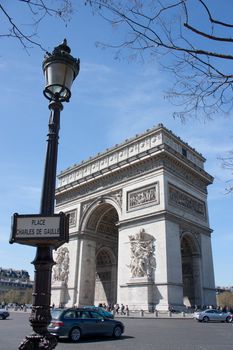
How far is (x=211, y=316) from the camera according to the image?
2500 centimetres

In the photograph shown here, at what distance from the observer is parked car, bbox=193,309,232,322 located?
24180 mm

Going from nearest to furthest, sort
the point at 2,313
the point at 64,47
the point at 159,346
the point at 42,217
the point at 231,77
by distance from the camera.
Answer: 1. the point at 42,217
2. the point at 64,47
3. the point at 231,77
4. the point at 159,346
5. the point at 2,313

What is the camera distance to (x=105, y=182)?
3688 cm

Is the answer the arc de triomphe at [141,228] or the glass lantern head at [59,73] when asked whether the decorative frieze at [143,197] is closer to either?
the arc de triomphe at [141,228]

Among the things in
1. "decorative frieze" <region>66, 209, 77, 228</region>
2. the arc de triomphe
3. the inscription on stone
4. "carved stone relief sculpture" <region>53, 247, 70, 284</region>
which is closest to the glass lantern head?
the arc de triomphe

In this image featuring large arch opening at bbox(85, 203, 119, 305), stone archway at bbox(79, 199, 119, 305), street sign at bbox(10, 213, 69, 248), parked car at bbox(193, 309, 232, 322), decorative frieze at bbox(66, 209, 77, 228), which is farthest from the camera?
decorative frieze at bbox(66, 209, 77, 228)

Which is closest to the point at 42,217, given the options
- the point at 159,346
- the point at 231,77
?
the point at 231,77

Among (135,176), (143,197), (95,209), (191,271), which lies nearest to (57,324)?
(143,197)

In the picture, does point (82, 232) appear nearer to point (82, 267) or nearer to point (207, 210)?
point (82, 267)

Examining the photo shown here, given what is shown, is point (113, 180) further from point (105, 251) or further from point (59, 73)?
point (59, 73)

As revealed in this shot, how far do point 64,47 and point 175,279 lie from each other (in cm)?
2552

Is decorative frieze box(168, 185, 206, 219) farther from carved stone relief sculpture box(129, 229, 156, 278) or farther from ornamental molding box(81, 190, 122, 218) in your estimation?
ornamental molding box(81, 190, 122, 218)

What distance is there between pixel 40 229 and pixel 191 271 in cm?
3177

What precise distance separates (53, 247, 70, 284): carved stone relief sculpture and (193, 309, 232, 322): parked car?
1609 cm
